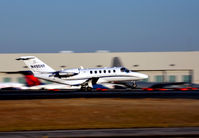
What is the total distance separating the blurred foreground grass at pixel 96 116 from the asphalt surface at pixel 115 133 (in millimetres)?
1168

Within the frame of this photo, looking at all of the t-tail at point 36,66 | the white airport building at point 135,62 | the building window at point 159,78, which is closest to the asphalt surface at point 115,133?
the t-tail at point 36,66

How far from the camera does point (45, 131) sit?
57.8 ft

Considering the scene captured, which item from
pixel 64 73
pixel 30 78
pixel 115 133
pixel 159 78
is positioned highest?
pixel 64 73

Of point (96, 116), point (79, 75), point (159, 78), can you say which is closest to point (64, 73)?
point (79, 75)

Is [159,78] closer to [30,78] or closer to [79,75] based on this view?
[79,75]

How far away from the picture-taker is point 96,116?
73.8ft

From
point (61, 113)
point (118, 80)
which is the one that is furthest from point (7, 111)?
point (118, 80)

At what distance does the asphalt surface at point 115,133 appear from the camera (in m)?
15.9

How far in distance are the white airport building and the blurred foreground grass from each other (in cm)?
4785

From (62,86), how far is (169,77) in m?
28.1

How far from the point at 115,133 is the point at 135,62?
2319 inches

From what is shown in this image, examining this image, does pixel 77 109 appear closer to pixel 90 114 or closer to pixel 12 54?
pixel 90 114

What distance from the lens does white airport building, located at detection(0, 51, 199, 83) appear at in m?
74.5

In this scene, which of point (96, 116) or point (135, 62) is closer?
point (96, 116)
